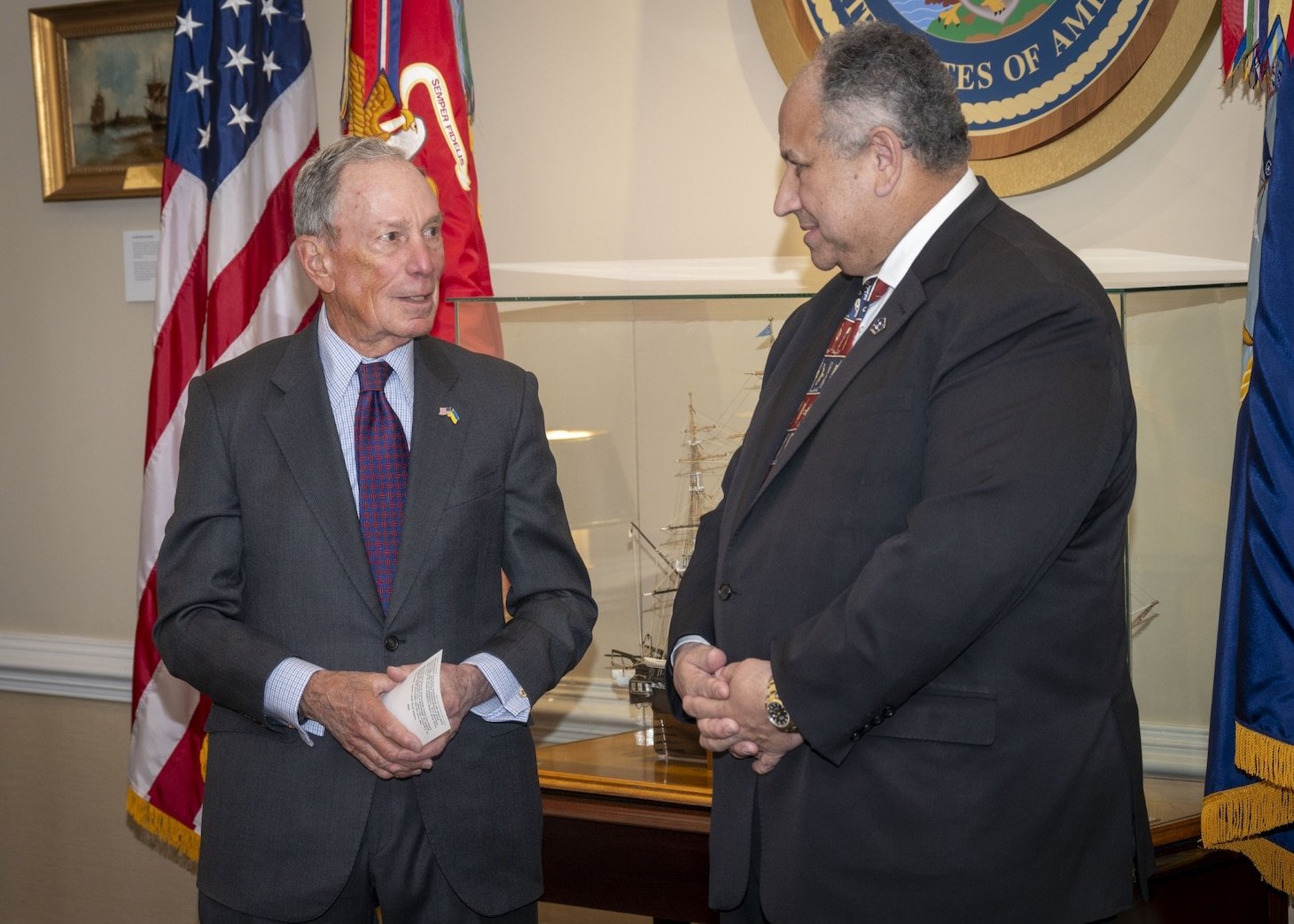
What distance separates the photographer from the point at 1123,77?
275 cm

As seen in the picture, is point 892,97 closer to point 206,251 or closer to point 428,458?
point 428,458

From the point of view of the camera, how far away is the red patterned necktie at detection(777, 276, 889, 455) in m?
1.77

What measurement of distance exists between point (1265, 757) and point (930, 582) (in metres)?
1.05

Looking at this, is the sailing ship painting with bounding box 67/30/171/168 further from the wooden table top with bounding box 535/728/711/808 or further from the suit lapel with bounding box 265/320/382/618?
the wooden table top with bounding box 535/728/711/808

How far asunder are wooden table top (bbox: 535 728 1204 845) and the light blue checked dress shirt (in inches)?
23.7

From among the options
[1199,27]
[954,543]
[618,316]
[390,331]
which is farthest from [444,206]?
[954,543]

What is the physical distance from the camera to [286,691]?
6.01 feet

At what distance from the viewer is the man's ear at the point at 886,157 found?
5.52 ft

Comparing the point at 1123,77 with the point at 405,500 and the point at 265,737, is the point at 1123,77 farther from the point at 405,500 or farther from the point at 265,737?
the point at 265,737

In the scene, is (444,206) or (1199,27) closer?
(1199,27)

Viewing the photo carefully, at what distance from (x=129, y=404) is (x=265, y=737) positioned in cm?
239

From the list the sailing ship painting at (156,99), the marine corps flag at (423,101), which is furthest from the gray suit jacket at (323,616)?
the sailing ship painting at (156,99)

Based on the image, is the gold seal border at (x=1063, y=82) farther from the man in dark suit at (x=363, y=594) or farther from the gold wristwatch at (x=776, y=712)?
the gold wristwatch at (x=776, y=712)

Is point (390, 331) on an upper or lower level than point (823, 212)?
lower
